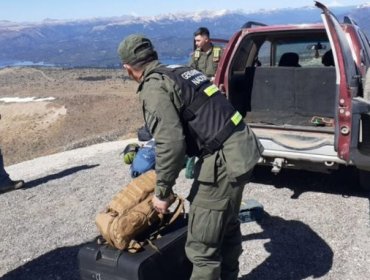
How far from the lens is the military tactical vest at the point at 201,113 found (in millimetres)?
2934

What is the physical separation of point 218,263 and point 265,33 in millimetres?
3819

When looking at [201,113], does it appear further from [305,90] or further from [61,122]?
[61,122]

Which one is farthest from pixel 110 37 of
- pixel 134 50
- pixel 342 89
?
pixel 134 50

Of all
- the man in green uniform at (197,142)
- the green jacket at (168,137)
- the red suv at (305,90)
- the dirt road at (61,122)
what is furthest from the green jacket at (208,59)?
the dirt road at (61,122)

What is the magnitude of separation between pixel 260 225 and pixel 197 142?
2195 millimetres

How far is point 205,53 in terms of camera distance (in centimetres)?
768

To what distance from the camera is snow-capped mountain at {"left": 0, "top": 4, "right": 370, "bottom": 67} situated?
97062 millimetres

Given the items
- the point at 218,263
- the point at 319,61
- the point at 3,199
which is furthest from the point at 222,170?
the point at 3,199

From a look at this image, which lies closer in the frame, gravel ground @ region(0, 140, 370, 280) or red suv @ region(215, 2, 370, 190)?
gravel ground @ region(0, 140, 370, 280)

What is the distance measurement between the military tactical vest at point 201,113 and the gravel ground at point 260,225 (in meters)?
1.49

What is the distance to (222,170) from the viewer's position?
9.97ft

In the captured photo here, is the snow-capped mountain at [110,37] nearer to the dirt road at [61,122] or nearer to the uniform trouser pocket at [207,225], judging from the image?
the dirt road at [61,122]

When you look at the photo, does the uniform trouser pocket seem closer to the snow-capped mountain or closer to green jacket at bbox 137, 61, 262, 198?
green jacket at bbox 137, 61, 262, 198

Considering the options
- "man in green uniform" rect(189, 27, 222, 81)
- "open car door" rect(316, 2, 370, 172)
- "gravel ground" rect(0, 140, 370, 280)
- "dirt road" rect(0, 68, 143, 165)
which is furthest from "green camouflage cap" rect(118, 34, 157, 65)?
"dirt road" rect(0, 68, 143, 165)
